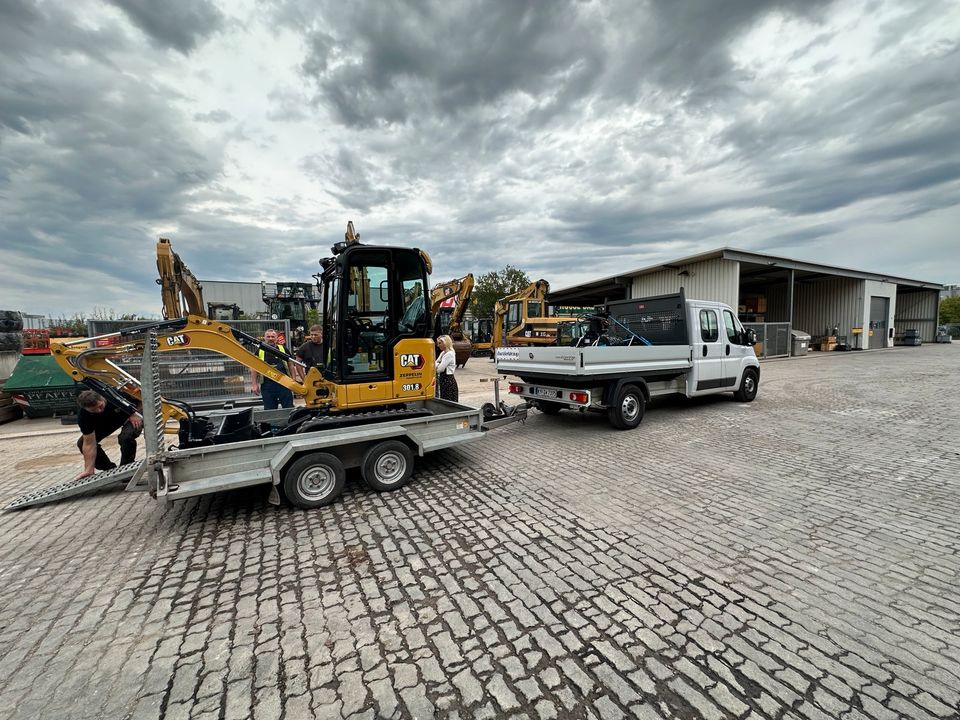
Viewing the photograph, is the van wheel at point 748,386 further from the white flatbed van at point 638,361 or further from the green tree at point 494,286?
the green tree at point 494,286

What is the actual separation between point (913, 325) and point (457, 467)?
47.3 m

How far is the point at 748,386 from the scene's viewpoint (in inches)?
356

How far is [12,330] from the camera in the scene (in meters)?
12.0

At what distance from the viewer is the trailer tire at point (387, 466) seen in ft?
14.1

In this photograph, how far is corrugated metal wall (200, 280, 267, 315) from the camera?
31.2 m

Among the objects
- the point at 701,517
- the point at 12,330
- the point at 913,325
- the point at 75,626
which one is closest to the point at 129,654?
the point at 75,626

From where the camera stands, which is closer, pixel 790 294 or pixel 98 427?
pixel 98 427

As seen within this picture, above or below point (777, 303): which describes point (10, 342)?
below

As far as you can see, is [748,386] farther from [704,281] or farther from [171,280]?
[704,281]

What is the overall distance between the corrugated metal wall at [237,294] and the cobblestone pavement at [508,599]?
31353 mm

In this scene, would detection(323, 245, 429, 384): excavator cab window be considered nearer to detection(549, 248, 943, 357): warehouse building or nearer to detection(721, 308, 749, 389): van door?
detection(721, 308, 749, 389): van door

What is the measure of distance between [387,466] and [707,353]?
648cm

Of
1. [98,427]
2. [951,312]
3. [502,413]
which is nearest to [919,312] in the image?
[951,312]

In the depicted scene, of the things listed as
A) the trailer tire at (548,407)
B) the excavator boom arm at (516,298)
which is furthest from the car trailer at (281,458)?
the excavator boom arm at (516,298)
